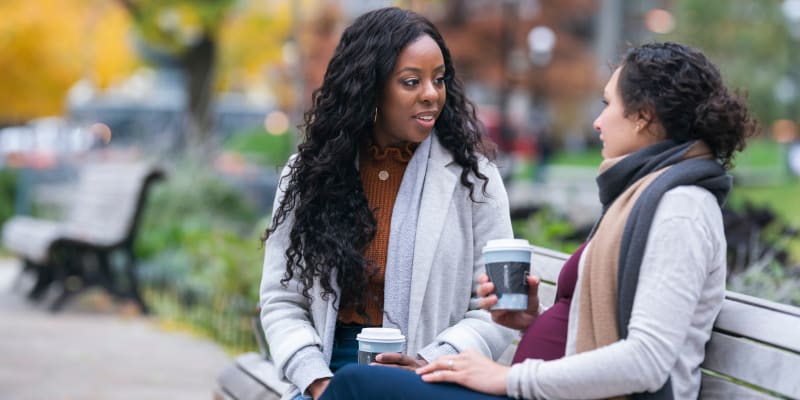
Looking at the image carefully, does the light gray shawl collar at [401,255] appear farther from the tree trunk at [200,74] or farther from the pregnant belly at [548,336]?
the tree trunk at [200,74]

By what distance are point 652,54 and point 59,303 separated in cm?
805

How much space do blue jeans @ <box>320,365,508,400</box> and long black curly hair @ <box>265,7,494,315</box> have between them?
0.60 metres

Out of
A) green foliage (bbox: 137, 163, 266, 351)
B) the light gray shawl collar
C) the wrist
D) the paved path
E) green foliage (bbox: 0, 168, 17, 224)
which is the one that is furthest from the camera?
green foliage (bbox: 0, 168, 17, 224)

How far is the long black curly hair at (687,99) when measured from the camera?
248 centimetres

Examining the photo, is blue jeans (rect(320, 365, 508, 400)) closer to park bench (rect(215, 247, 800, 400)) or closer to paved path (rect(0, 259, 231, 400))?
park bench (rect(215, 247, 800, 400))

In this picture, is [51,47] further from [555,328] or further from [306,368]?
[555,328]

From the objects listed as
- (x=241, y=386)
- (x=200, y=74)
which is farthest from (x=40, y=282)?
(x=200, y=74)

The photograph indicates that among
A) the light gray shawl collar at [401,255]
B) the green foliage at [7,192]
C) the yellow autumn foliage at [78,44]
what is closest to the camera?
the light gray shawl collar at [401,255]

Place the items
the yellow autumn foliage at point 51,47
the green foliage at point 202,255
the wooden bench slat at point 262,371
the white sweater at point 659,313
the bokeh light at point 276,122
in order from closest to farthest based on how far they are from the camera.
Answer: the white sweater at point 659,313, the wooden bench slat at point 262,371, the green foliage at point 202,255, the yellow autumn foliage at point 51,47, the bokeh light at point 276,122

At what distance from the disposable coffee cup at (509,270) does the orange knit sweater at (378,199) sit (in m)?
0.73

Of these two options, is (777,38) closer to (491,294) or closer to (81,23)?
(81,23)

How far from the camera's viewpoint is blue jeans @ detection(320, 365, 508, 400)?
8.26ft

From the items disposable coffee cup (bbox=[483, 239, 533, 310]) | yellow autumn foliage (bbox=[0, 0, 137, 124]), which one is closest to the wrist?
disposable coffee cup (bbox=[483, 239, 533, 310])

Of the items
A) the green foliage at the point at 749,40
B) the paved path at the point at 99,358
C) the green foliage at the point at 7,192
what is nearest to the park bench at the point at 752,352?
the paved path at the point at 99,358
